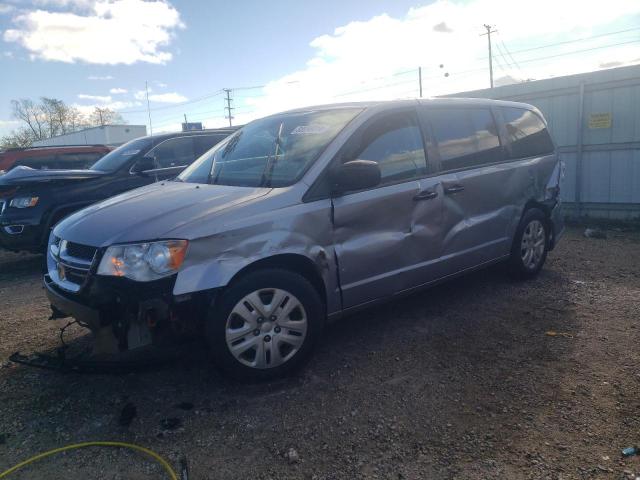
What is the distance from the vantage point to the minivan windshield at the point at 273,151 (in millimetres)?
3441

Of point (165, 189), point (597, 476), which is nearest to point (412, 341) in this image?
point (597, 476)

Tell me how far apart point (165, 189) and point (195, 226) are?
107 centimetres

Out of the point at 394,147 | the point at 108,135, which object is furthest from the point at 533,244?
the point at 108,135

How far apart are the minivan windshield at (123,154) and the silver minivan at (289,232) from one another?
289 centimetres

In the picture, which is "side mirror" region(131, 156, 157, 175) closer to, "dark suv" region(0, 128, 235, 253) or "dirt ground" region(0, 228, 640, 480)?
"dark suv" region(0, 128, 235, 253)

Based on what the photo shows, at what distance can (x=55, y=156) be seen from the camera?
36.9ft

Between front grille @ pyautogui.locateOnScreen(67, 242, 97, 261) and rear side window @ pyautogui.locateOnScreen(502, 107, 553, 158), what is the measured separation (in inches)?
153

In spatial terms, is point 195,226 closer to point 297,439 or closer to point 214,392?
point 214,392

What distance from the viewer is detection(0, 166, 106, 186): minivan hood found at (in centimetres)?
596

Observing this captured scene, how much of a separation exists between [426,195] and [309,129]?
1.07m

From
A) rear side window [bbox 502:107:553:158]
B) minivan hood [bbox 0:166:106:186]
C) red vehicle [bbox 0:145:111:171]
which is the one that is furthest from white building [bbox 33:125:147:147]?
rear side window [bbox 502:107:553:158]

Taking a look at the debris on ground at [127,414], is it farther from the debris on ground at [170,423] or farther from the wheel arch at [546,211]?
the wheel arch at [546,211]

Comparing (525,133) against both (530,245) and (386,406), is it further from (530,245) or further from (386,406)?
(386,406)

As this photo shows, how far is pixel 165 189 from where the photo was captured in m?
3.75
